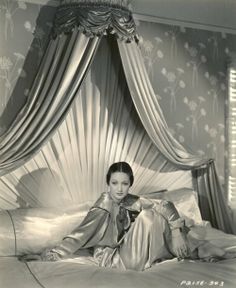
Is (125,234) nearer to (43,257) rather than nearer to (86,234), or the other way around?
(86,234)

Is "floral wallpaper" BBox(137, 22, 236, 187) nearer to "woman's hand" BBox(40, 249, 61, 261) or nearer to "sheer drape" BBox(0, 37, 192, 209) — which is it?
"sheer drape" BBox(0, 37, 192, 209)

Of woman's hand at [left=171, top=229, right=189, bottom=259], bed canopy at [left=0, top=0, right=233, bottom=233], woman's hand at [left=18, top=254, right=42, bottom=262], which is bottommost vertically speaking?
woman's hand at [left=18, top=254, right=42, bottom=262]

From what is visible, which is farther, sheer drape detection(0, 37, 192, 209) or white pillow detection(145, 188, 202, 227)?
white pillow detection(145, 188, 202, 227)

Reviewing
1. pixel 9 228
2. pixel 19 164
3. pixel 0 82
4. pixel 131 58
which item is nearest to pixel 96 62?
pixel 131 58

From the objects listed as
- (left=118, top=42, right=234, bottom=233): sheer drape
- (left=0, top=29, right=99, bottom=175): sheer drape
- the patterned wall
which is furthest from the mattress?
the patterned wall

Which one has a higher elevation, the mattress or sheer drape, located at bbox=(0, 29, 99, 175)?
sheer drape, located at bbox=(0, 29, 99, 175)

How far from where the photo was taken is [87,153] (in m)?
3.02

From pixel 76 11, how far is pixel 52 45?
0.26 m

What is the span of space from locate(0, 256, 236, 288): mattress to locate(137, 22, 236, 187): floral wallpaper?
1.45m

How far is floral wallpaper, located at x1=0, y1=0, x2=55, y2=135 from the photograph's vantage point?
2844 millimetres

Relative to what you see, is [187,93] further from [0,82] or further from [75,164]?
[0,82]

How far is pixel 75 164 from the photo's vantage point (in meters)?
2.98

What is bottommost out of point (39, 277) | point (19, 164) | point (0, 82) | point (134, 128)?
point (39, 277)

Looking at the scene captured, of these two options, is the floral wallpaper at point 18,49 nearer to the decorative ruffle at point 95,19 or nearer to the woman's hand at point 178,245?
the decorative ruffle at point 95,19
